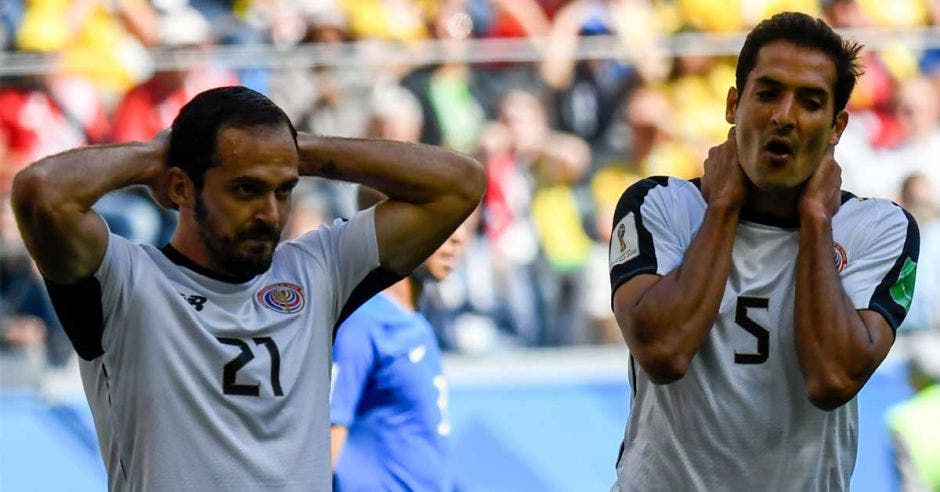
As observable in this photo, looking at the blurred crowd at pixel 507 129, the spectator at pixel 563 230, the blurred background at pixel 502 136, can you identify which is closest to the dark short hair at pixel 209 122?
the blurred background at pixel 502 136

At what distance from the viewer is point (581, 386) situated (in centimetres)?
1023

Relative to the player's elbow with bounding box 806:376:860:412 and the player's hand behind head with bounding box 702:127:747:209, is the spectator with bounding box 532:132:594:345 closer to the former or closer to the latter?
the player's hand behind head with bounding box 702:127:747:209

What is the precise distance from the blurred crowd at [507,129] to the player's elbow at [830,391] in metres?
6.05

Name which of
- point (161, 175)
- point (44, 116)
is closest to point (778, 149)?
point (161, 175)

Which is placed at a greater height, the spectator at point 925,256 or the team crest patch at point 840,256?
the team crest patch at point 840,256

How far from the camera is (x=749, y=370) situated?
13.9 ft

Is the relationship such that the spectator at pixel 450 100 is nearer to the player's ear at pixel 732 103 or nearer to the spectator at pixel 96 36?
the spectator at pixel 96 36

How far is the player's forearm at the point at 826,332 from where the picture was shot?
409 centimetres

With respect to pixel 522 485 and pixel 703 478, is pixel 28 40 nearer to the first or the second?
pixel 522 485

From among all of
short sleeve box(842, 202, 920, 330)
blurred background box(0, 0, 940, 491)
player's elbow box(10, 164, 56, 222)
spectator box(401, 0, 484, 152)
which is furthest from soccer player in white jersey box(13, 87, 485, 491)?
spectator box(401, 0, 484, 152)

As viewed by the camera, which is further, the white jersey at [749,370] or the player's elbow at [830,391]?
the white jersey at [749,370]

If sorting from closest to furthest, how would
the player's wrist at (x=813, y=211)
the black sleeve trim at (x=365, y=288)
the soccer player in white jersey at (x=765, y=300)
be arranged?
the soccer player in white jersey at (x=765, y=300) < the player's wrist at (x=813, y=211) < the black sleeve trim at (x=365, y=288)

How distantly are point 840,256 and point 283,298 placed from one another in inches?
58.2

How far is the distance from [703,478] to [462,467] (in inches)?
242
